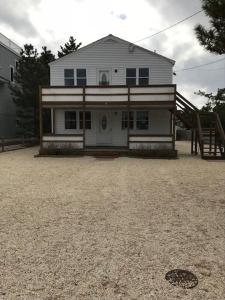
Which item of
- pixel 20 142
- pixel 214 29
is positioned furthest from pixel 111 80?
pixel 214 29

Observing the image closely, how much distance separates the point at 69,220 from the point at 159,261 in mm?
2170

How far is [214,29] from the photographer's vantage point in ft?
21.6

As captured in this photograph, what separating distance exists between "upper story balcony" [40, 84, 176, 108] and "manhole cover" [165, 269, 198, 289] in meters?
14.3

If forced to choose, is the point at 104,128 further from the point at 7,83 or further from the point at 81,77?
the point at 7,83

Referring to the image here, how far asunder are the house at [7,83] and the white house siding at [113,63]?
7294 mm

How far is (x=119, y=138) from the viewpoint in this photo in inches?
813

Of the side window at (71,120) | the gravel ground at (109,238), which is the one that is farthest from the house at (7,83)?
the gravel ground at (109,238)

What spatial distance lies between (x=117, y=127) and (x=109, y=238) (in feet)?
51.7

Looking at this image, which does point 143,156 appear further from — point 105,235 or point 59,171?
point 105,235

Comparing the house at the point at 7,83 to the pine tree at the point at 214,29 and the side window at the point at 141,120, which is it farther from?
the pine tree at the point at 214,29

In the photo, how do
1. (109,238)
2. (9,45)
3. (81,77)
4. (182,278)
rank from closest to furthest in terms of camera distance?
(182,278)
(109,238)
(81,77)
(9,45)

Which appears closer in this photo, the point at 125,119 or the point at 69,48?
the point at 125,119

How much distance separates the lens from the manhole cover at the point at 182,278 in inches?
146

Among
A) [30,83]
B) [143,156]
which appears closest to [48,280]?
[143,156]
